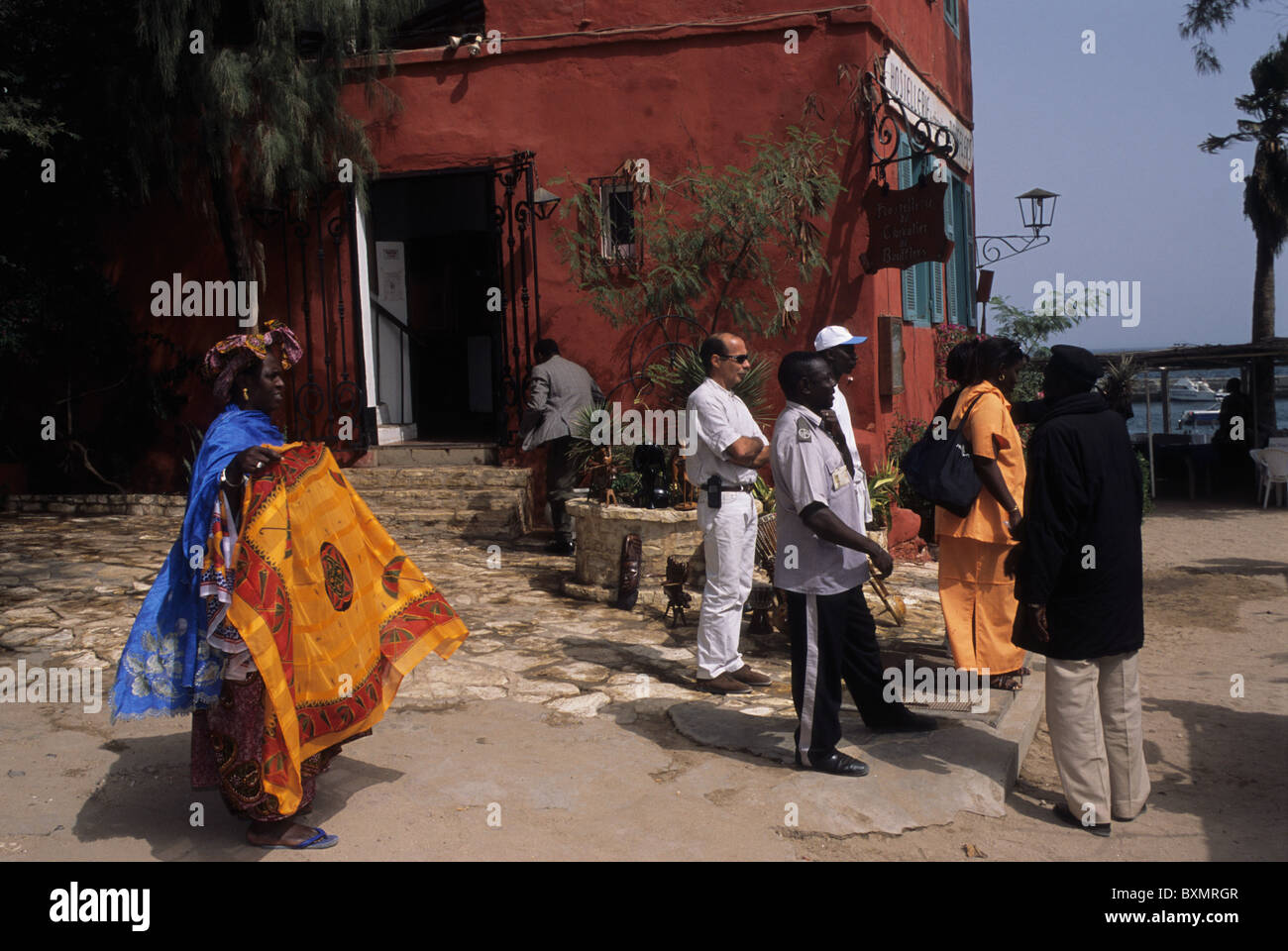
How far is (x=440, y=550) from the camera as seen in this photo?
9.75 metres

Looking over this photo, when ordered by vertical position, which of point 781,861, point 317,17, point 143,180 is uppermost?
point 317,17

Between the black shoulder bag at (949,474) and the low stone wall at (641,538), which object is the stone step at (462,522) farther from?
the black shoulder bag at (949,474)

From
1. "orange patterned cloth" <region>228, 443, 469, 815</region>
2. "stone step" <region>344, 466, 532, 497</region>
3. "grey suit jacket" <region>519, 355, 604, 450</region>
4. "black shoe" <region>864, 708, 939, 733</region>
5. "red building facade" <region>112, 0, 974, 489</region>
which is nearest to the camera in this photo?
"orange patterned cloth" <region>228, 443, 469, 815</region>

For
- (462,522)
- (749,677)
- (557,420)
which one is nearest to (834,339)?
(749,677)

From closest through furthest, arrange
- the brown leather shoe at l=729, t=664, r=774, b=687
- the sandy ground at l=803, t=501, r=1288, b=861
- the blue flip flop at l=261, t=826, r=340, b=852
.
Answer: the blue flip flop at l=261, t=826, r=340, b=852 → the sandy ground at l=803, t=501, r=1288, b=861 → the brown leather shoe at l=729, t=664, r=774, b=687

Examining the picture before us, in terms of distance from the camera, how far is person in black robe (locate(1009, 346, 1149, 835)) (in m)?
4.29

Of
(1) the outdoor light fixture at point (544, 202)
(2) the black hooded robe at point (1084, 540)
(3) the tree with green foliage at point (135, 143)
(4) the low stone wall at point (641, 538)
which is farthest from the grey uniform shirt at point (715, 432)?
(3) the tree with green foliage at point (135, 143)

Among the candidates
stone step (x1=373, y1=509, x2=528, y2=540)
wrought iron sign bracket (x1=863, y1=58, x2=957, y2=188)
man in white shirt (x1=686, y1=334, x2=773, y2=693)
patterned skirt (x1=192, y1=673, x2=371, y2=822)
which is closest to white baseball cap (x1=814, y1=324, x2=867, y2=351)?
man in white shirt (x1=686, y1=334, x2=773, y2=693)

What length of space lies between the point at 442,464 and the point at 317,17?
428cm

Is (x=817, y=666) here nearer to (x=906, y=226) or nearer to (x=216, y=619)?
(x=216, y=619)

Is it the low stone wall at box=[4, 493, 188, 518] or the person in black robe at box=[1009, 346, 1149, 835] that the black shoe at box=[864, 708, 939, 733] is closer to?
the person in black robe at box=[1009, 346, 1149, 835]

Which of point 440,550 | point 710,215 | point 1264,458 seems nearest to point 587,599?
point 440,550

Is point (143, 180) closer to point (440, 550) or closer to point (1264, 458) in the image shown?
point (440, 550)

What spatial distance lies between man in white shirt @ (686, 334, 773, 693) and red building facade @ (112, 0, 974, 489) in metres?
4.11
